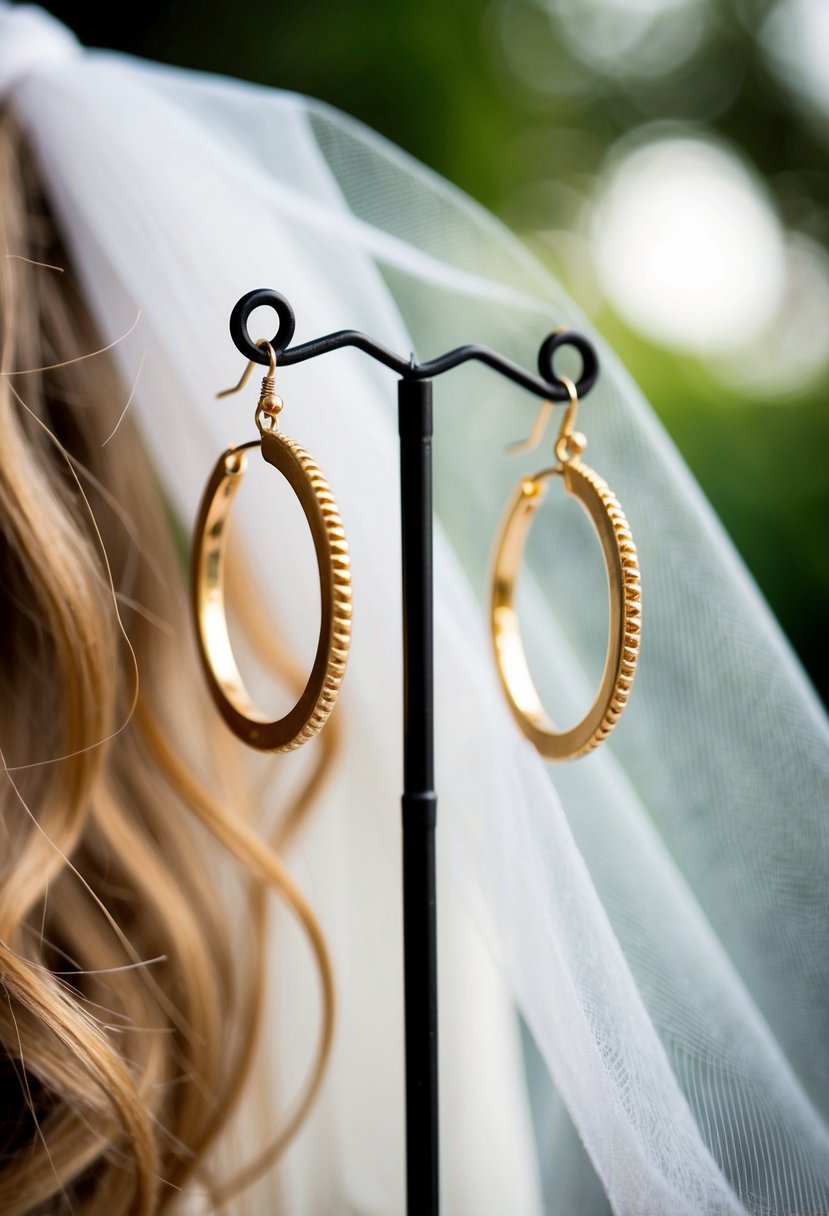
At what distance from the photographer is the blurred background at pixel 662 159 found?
4.83ft

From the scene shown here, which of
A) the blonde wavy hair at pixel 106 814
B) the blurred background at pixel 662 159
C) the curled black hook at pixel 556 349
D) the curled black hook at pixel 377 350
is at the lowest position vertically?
the blonde wavy hair at pixel 106 814

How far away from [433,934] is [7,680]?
0.36m

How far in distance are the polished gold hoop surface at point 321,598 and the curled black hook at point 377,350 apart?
0.04m

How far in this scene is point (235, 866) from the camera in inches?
26.5

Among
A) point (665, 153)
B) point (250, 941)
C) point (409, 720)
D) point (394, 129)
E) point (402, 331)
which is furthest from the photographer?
point (665, 153)

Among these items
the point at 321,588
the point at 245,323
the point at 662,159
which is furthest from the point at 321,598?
the point at 662,159

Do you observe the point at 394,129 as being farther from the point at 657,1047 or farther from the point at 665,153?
the point at 657,1047

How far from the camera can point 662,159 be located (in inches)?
68.8

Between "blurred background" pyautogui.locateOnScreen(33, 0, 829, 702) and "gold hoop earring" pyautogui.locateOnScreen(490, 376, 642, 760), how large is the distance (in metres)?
1.15

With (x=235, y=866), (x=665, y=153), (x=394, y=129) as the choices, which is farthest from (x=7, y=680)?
(x=665, y=153)

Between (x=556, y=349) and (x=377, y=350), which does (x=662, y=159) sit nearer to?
(x=556, y=349)

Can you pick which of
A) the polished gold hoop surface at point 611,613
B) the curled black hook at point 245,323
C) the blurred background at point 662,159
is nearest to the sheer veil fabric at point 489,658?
the polished gold hoop surface at point 611,613

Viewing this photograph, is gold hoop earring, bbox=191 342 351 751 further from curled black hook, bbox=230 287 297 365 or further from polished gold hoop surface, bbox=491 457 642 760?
polished gold hoop surface, bbox=491 457 642 760

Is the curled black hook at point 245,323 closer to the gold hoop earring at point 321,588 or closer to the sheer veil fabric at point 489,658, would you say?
the gold hoop earring at point 321,588
